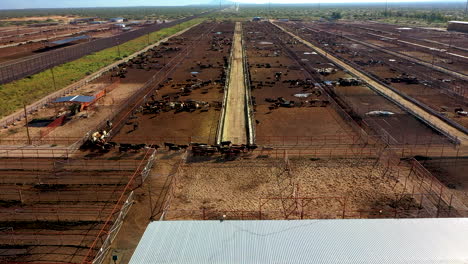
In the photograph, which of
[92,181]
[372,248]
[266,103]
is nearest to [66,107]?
[92,181]

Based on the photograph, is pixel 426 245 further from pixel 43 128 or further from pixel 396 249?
pixel 43 128

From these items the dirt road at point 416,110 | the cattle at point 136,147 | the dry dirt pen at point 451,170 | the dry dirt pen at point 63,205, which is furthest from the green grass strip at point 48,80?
the dirt road at point 416,110

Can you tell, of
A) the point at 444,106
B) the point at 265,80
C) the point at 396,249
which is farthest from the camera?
the point at 265,80

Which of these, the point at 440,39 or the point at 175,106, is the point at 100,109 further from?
the point at 440,39

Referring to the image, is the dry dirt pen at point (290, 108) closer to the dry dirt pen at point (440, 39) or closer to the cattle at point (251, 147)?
the cattle at point (251, 147)

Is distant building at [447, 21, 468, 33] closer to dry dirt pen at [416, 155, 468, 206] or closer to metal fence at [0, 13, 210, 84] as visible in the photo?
dry dirt pen at [416, 155, 468, 206]

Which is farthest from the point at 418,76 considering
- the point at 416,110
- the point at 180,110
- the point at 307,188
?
the point at 307,188
